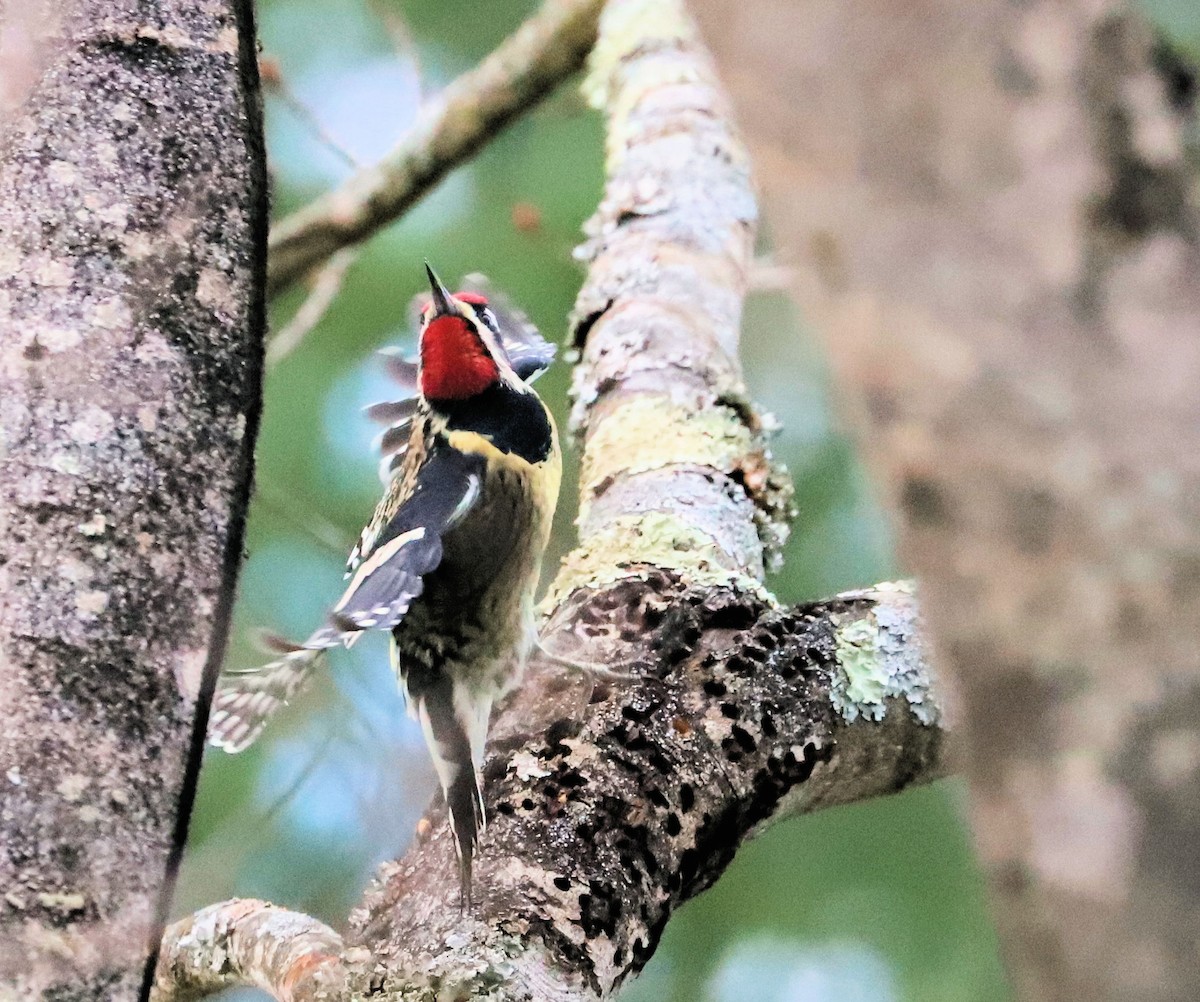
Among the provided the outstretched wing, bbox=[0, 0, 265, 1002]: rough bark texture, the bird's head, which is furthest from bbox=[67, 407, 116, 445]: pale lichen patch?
the bird's head

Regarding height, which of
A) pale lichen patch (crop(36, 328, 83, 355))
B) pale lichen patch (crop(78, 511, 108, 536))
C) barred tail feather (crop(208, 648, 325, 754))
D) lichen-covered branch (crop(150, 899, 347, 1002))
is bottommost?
lichen-covered branch (crop(150, 899, 347, 1002))

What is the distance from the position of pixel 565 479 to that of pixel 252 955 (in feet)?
4.40

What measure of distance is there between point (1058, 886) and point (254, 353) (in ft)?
2.33

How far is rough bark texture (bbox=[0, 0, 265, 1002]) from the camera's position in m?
0.81

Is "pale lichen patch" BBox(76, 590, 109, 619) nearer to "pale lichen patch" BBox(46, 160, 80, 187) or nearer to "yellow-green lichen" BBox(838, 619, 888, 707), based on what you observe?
"pale lichen patch" BBox(46, 160, 80, 187)

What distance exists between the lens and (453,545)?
6.41 ft

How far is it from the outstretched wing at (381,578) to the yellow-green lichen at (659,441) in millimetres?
178

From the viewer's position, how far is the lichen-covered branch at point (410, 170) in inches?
98.8

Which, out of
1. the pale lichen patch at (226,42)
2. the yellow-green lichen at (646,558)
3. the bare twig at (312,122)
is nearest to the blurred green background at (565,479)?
the bare twig at (312,122)

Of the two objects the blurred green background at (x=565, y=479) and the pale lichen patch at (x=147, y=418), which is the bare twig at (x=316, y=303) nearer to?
the blurred green background at (x=565, y=479)

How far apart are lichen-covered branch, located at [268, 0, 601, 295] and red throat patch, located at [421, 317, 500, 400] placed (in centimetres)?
47

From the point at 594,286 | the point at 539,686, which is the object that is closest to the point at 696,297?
the point at 594,286

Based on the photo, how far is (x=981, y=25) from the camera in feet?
1.56

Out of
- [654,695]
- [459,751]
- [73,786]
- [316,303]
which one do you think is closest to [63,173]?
[73,786]
